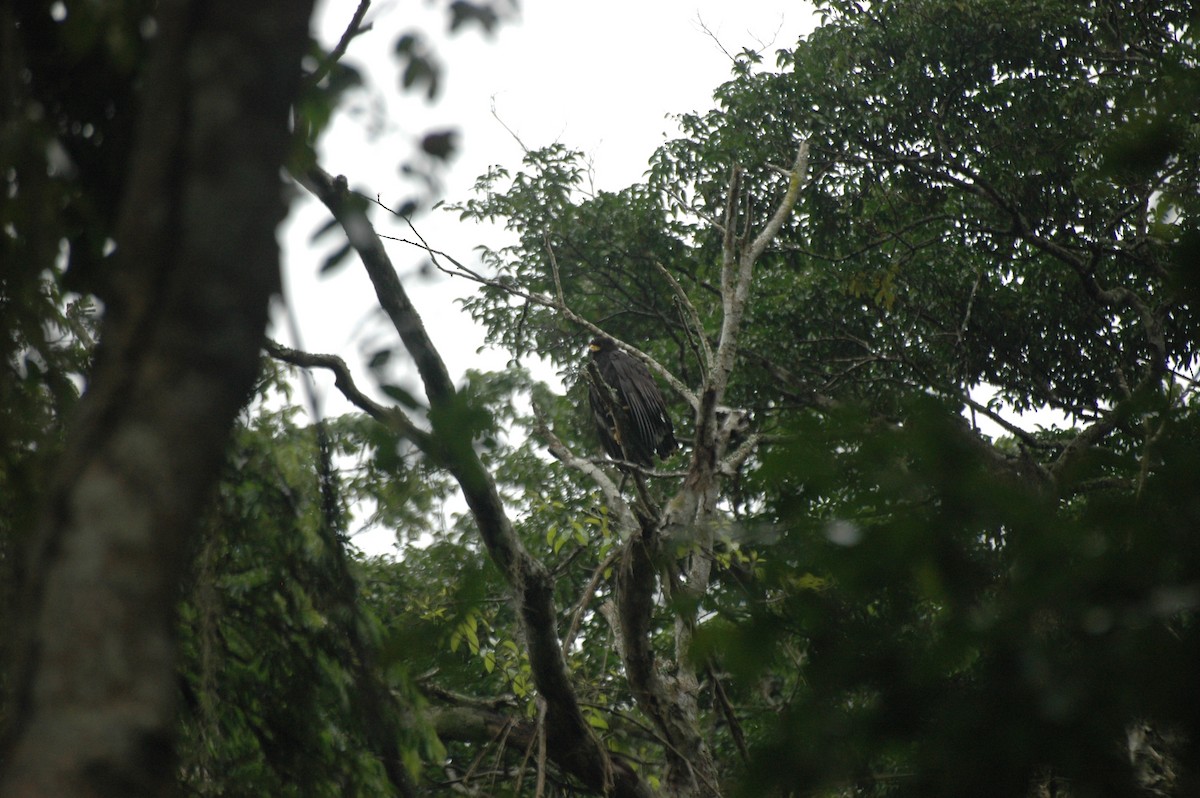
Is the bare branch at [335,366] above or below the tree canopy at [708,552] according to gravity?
above

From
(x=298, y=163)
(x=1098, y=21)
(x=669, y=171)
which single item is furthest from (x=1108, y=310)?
(x=298, y=163)

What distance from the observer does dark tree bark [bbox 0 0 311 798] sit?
550mm

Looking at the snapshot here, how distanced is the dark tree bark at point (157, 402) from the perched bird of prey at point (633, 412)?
482cm

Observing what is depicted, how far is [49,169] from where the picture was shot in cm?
129

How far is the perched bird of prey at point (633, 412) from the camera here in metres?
5.67

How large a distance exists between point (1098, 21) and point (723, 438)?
458 cm

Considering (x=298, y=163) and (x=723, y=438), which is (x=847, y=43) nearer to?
(x=723, y=438)

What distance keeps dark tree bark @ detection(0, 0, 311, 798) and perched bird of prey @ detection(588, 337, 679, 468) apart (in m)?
4.82

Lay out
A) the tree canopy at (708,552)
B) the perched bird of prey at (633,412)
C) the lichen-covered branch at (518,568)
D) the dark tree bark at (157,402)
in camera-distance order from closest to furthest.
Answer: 1. the dark tree bark at (157,402)
2. the tree canopy at (708,552)
3. the lichen-covered branch at (518,568)
4. the perched bird of prey at (633,412)

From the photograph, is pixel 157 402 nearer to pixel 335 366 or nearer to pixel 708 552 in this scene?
pixel 335 366

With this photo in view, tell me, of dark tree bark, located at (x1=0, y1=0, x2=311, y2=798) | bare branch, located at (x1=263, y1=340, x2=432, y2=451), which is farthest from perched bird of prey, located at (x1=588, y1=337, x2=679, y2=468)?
dark tree bark, located at (x1=0, y1=0, x2=311, y2=798)

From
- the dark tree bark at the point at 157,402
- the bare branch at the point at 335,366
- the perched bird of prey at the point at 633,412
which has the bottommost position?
the dark tree bark at the point at 157,402

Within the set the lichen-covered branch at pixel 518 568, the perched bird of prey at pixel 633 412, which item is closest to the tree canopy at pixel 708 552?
the lichen-covered branch at pixel 518 568

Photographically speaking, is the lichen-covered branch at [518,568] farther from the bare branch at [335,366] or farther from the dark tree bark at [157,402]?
the dark tree bark at [157,402]
